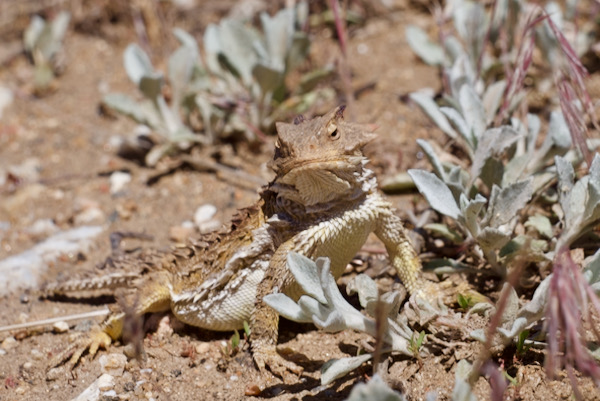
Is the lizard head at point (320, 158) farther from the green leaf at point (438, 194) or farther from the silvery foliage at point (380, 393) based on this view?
the silvery foliage at point (380, 393)

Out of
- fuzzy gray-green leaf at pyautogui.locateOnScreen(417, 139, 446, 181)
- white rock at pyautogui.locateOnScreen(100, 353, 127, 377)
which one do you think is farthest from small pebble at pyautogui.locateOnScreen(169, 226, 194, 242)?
fuzzy gray-green leaf at pyautogui.locateOnScreen(417, 139, 446, 181)

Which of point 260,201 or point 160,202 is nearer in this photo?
point 260,201

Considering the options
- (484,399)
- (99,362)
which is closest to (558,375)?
(484,399)

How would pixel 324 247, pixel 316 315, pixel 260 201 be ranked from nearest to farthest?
pixel 316 315, pixel 324 247, pixel 260 201

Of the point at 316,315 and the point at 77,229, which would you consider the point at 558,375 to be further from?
the point at 77,229

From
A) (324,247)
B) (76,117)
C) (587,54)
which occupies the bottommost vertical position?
(76,117)

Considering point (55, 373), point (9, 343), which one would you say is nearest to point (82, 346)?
point (55, 373)

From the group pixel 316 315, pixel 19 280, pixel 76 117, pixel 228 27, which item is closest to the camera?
pixel 316 315

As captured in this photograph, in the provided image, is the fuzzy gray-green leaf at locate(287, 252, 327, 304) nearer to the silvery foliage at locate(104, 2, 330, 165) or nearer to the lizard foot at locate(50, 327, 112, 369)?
the lizard foot at locate(50, 327, 112, 369)

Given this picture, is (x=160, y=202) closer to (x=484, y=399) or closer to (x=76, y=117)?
(x=76, y=117)

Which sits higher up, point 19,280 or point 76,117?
point 76,117
